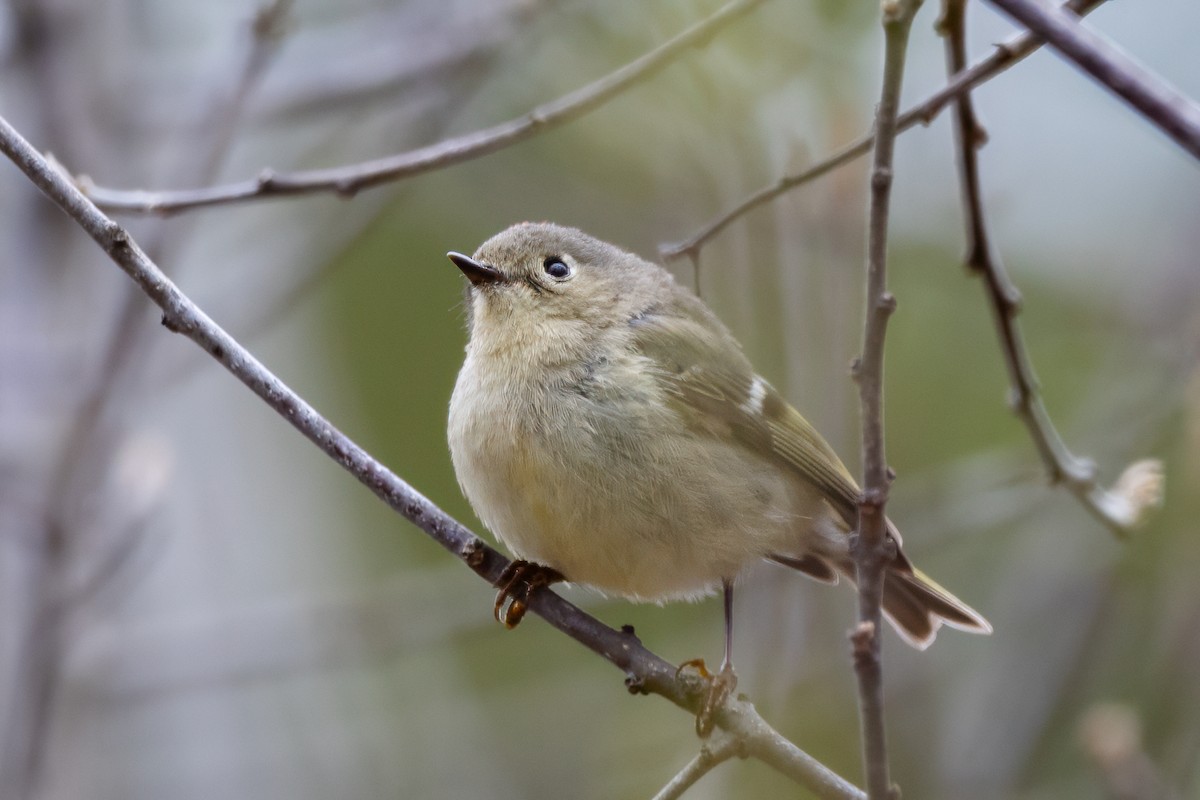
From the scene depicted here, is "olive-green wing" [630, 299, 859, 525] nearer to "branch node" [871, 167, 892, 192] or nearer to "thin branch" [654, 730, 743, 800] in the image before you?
"thin branch" [654, 730, 743, 800]

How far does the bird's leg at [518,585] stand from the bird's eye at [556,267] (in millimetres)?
772

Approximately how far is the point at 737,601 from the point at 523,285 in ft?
4.55

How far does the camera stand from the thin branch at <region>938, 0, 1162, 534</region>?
2.15 meters

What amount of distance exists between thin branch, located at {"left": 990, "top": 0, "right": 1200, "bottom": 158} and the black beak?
1627mm

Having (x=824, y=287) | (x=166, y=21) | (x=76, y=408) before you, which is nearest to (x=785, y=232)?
(x=824, y=287)

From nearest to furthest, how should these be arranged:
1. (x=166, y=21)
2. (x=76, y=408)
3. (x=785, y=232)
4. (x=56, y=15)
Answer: (x=785, y=232), (x=76, y=408), (x=56, y=15), (x=166, y=21)

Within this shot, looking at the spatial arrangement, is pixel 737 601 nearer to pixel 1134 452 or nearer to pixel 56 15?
pixel 1134 452

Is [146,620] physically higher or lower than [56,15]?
lower

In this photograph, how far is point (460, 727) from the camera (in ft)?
14.2

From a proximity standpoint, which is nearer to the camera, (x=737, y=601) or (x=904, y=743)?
(x=904, y=743)

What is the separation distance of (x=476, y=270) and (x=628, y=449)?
2.13 ft

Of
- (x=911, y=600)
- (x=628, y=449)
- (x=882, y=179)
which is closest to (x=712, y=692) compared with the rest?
(x=628, y=449)

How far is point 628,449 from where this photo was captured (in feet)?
8.27

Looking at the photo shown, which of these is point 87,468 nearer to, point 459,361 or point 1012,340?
point 459,361
